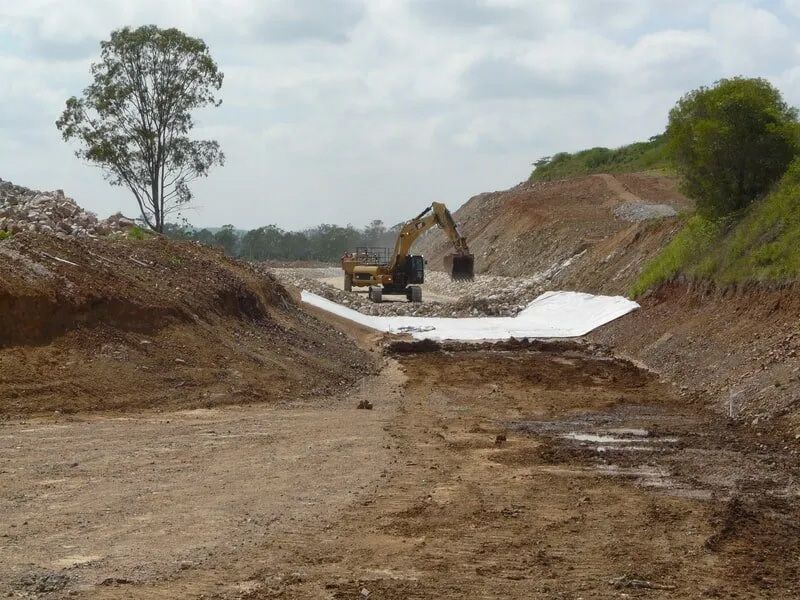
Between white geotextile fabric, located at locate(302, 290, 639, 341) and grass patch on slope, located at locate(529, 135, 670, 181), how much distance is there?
117ft

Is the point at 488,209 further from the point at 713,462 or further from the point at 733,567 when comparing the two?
the point at 733,567

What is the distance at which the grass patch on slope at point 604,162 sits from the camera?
248ft

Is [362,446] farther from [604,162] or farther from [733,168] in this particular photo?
[604,162]

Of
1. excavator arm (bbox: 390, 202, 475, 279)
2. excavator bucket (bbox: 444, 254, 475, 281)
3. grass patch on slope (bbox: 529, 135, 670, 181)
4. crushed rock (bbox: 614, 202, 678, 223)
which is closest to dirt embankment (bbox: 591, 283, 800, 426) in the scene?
excavator arm (bbox: 390, 202, 475, 279)

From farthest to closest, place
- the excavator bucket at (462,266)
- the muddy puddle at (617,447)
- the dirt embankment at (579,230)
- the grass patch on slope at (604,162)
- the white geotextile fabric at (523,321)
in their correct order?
the grass patch on slope at (604,162), the excavator bucket at (462,266), the dirt embankment at (579,230), the white geotextile fabric at (523,321), the muddy puddle at (617,447)

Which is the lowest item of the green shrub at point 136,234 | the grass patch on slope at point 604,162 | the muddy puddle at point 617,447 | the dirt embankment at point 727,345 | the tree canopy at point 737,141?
the muddy puddle at point 617,447

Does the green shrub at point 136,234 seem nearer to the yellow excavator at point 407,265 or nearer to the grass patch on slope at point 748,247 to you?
the yellow excavator at point 407,265

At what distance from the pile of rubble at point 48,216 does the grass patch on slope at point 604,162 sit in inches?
1855

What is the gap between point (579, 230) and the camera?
52.8 meters

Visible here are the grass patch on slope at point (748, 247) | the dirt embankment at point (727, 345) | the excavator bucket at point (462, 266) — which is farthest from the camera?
the excavator bucket at point (462, 266)

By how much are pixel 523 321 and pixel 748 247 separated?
33.7 feet

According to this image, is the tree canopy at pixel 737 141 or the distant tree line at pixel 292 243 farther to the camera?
the distant tree line at pixel 292 243

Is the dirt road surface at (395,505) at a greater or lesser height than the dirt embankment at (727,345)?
lesser

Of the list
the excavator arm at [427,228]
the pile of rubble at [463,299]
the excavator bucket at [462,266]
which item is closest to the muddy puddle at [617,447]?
the pile of rubble at [463,299]
